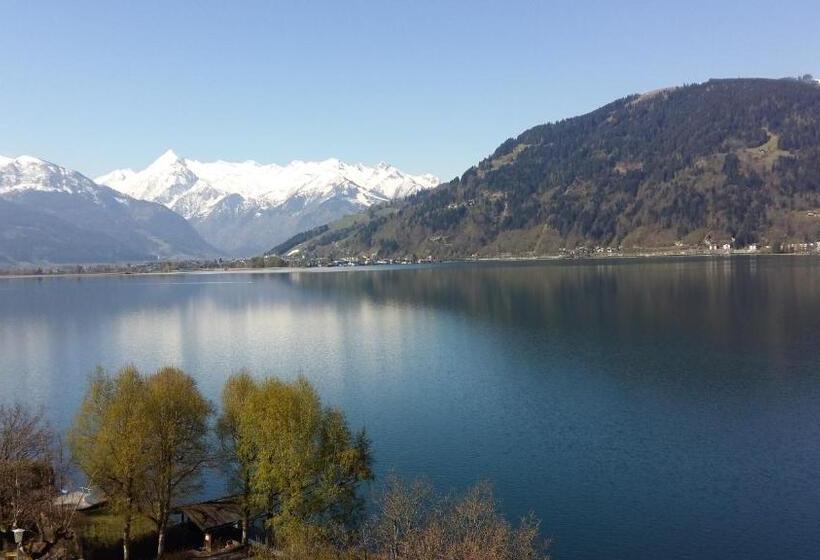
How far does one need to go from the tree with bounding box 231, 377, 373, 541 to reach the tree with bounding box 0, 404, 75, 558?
11211 mm

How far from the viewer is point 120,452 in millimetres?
42406

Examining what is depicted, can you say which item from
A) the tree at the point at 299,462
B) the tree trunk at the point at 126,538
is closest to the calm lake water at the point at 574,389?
the tree at the point at 299,462

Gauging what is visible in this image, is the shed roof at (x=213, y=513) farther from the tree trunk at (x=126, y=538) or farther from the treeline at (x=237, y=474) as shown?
the tree trunk at (x=126, y=538)

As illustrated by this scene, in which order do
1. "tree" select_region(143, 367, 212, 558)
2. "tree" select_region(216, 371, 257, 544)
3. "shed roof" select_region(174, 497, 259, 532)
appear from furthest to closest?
"shed roof" select_region(174, 497, 259, 532) → "tree" select_region(216, 371, 257, 544) → "tree" select_region(143, 367, 212, 558)

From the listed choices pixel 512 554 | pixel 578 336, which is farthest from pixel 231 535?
pixel 578 336

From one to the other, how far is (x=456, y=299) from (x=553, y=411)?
379ft

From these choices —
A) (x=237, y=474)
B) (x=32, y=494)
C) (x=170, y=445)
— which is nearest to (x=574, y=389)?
(x=237, y=474)

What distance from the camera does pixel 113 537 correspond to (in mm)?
42000

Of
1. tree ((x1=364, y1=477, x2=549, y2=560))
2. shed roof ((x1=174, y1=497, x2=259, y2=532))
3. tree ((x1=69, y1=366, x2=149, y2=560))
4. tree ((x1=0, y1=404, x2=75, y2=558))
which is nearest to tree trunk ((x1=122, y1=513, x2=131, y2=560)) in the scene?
tree ((x1=69, y1=366, x2=149, y2=560))

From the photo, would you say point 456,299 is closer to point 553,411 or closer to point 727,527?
point 553,411

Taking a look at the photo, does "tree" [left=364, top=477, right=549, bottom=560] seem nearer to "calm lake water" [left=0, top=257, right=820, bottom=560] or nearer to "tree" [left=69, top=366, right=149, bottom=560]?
"calm lake water" [left=0, top=257, right=820, bottom=560]

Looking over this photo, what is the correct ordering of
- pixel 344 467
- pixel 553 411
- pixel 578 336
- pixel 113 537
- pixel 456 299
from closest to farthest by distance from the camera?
pixel 113 537 → pixel 344 467 → pixel 553 411 → pixel 578 336 → pixel 456 299

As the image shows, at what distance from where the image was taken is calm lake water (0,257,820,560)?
45.2 m

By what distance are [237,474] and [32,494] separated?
12.2 metres
